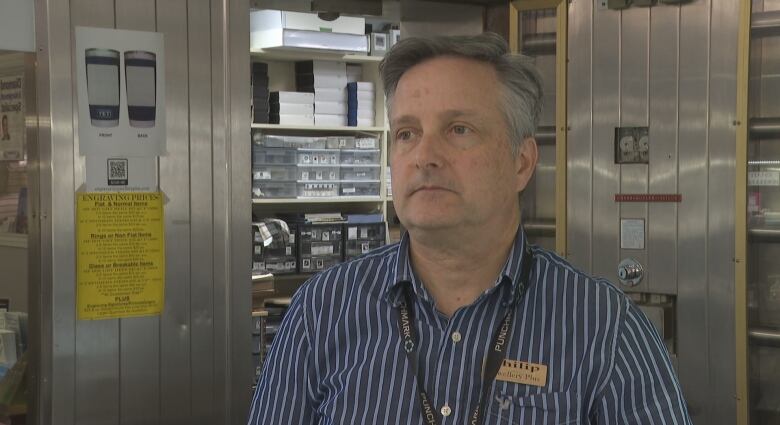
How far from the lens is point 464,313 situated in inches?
61.8

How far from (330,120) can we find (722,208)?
3482mm

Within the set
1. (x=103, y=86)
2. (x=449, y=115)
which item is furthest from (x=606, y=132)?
(x=449, y=115)

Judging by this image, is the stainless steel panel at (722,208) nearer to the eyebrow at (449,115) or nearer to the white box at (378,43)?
the eyebrow at (449,115)

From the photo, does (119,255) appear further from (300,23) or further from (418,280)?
(300,23)

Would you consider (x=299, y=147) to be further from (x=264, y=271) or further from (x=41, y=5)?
(x=41, y=5)

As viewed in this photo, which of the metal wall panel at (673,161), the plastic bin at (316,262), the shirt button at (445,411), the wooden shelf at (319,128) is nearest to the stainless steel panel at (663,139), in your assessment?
the metal wall panel at (673,161)

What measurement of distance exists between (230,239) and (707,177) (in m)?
1.43

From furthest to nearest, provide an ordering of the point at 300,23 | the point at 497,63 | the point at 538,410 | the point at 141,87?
the point at 300,23, the point at 141,87, the point at 497,63, the point at 538,410

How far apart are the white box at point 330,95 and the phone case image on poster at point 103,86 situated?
366cm

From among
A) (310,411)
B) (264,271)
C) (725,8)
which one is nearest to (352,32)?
(264,271)

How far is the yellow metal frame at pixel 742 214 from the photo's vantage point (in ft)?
9.77

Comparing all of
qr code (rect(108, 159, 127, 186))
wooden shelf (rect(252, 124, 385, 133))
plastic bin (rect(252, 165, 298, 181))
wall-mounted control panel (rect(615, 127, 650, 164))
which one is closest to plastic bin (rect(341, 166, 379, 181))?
wooden shelf (rect(252, 124, 385, 133))

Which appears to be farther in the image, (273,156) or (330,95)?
(330,95)

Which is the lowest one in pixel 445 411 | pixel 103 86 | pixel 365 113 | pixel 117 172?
pixel 445 411
